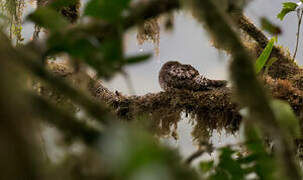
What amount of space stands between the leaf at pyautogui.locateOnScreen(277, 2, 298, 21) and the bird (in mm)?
557

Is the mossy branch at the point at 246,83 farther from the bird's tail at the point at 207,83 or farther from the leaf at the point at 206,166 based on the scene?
the bird's tail at the point at 207,83

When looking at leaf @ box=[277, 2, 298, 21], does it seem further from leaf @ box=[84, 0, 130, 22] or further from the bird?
leaf @ box=[84, 0, 130, 22]

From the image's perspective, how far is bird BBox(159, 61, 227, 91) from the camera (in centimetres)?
189

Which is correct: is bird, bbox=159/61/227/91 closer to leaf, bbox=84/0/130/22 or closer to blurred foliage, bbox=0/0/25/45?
blurred foliage, bbox=0/0/25/45

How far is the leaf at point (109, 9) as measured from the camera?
205 millimetres

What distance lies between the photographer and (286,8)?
1.96 m

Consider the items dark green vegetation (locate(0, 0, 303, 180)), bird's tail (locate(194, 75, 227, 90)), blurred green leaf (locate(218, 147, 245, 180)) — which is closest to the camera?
dark green vegetation (locate(0, 0, 303, 180))

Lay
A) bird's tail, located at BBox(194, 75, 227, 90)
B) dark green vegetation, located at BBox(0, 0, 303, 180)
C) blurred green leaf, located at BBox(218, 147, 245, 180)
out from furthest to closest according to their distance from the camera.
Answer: bird's tail, located at BBox(194, 75, 227, 90) → blurred green leaf, located at BBox(218, 147, 245, 180) → dark green vegetation, located at BBox(0, 0, 303, 180)

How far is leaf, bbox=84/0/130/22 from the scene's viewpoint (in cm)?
20

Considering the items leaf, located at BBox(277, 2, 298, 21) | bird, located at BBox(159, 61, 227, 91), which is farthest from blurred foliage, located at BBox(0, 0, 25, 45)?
leaf, located at BBox(277, 2, 298, 21)

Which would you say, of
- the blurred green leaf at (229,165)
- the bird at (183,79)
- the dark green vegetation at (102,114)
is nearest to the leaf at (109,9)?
the dark green vegetation at (102,114)

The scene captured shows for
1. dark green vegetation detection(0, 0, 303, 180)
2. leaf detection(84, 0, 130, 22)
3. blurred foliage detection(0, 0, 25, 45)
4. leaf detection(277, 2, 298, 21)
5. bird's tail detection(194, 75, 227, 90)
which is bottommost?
dark green vegetation detection(0, 0, 303, 180)

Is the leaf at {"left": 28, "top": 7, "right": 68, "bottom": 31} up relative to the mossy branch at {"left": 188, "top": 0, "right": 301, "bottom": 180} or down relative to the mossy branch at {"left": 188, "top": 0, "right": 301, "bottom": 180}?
up

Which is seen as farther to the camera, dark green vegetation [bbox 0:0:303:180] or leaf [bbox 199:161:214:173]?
leaf [bbox 199:161:214:173]
